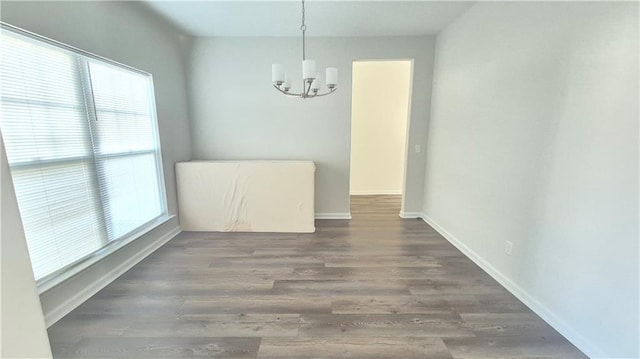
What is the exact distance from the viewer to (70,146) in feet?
6.55

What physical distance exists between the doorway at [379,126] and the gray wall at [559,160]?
2.40m

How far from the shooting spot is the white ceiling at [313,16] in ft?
8.70

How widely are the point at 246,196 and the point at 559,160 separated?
3219 mm

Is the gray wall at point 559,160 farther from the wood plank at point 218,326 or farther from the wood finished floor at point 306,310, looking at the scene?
the wood plank at point 218,326

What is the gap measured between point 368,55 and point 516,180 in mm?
2560

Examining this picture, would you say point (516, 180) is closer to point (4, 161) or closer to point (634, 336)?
point (634, 336)

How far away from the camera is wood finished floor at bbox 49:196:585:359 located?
1610 mm

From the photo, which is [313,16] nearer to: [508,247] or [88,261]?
[508,247]

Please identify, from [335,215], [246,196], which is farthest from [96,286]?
[335,215]

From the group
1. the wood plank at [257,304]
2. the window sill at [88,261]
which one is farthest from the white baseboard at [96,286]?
the wood plank at [257,304]

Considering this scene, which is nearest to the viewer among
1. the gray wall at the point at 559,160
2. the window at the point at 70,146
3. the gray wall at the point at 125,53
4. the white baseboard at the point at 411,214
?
the gray wall at the point at 559,160

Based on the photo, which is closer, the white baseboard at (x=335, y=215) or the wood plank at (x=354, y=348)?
the wood plank at (x=354, y=348)

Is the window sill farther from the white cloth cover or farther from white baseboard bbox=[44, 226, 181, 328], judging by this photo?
the white cloth cover

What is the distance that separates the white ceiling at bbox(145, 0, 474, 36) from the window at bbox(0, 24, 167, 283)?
3.08 feet
